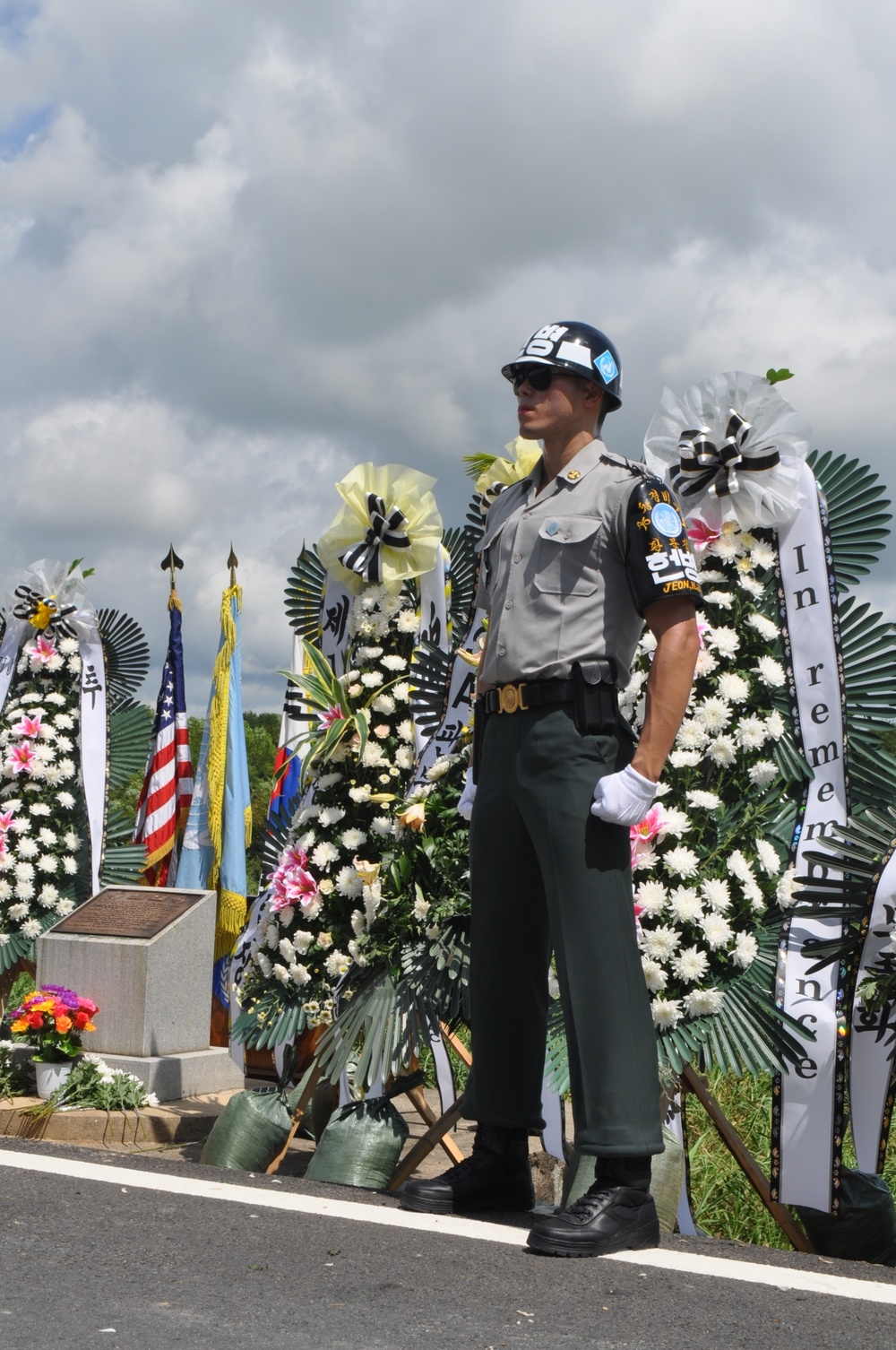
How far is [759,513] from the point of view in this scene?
4.08 m

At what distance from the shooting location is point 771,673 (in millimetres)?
4020

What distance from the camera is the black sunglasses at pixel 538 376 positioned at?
129 inches

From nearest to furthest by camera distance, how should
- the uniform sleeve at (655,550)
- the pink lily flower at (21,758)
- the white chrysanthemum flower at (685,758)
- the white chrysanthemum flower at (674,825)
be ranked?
1. the uniform sleeve at (655,550)
2. the white chrysanthemum flower at (674,825)
3. the white chrysanthemum flower at (685,758)
4. the pink lily flower at (21,758)

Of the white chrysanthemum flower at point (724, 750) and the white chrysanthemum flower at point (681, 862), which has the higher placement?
the white chrysanthemum flower at point (724, 750)

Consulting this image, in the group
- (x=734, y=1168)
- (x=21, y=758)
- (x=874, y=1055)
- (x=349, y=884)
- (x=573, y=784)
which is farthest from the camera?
(x=21, y=758)

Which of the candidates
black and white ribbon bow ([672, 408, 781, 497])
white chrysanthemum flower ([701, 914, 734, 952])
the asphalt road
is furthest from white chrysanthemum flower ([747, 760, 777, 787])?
the asphalt road

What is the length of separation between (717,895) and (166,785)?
6013mm

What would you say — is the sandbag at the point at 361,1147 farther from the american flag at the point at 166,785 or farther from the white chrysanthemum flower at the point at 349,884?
the american flag at the point at 166,785

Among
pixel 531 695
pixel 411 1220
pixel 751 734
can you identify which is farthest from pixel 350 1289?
pixel 751 734

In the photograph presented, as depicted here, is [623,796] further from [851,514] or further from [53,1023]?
[53,1023]

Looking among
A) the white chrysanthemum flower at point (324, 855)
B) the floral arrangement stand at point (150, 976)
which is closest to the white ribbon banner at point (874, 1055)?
the white chrysanthemum flower at point (324, 855)

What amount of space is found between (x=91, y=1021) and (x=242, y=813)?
2.79 metres

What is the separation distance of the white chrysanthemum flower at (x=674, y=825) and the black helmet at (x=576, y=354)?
3.93ft

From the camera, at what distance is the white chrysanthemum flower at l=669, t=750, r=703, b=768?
13.0 ft
